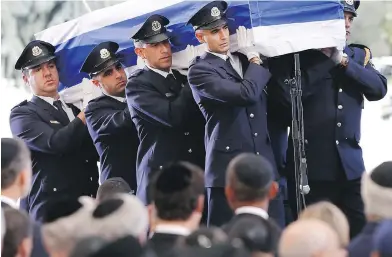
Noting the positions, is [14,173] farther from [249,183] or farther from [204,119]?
[204,119]

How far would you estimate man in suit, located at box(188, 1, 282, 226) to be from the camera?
5.41 m

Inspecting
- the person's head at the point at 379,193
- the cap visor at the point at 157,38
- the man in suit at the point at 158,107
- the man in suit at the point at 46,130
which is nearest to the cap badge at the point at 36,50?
the man in suit at the point at 46,130

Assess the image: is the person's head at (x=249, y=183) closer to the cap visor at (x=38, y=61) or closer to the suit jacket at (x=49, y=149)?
the suit jacket at (x=49, y=149)

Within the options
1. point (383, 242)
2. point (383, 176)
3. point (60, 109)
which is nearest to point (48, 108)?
point (60, 109)

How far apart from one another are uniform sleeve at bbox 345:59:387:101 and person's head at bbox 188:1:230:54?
2.28 ft

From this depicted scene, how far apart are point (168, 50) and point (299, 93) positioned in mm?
799

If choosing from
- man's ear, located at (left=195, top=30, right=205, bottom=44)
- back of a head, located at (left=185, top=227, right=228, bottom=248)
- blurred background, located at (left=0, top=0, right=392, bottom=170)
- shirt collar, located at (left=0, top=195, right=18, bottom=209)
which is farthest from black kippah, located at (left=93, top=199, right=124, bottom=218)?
blurred background, located at (left=0, top=0, right=392, bottom=170)

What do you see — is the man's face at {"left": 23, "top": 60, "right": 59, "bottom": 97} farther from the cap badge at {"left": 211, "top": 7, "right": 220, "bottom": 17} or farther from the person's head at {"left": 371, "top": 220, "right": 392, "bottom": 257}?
the person's head at {"left": 371, "top": 220, "right": 392, "bottom": 257}

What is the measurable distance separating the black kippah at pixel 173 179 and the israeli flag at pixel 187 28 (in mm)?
1881

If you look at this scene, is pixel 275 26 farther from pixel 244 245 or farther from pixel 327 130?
pixel 244 245

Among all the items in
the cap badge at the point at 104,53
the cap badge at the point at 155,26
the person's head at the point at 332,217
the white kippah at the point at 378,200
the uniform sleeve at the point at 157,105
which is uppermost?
the cap badge at the point at 155,26

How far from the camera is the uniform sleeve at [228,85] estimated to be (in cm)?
528

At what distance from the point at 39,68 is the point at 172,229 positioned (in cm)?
270

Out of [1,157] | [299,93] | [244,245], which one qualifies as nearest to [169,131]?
[299,93]
